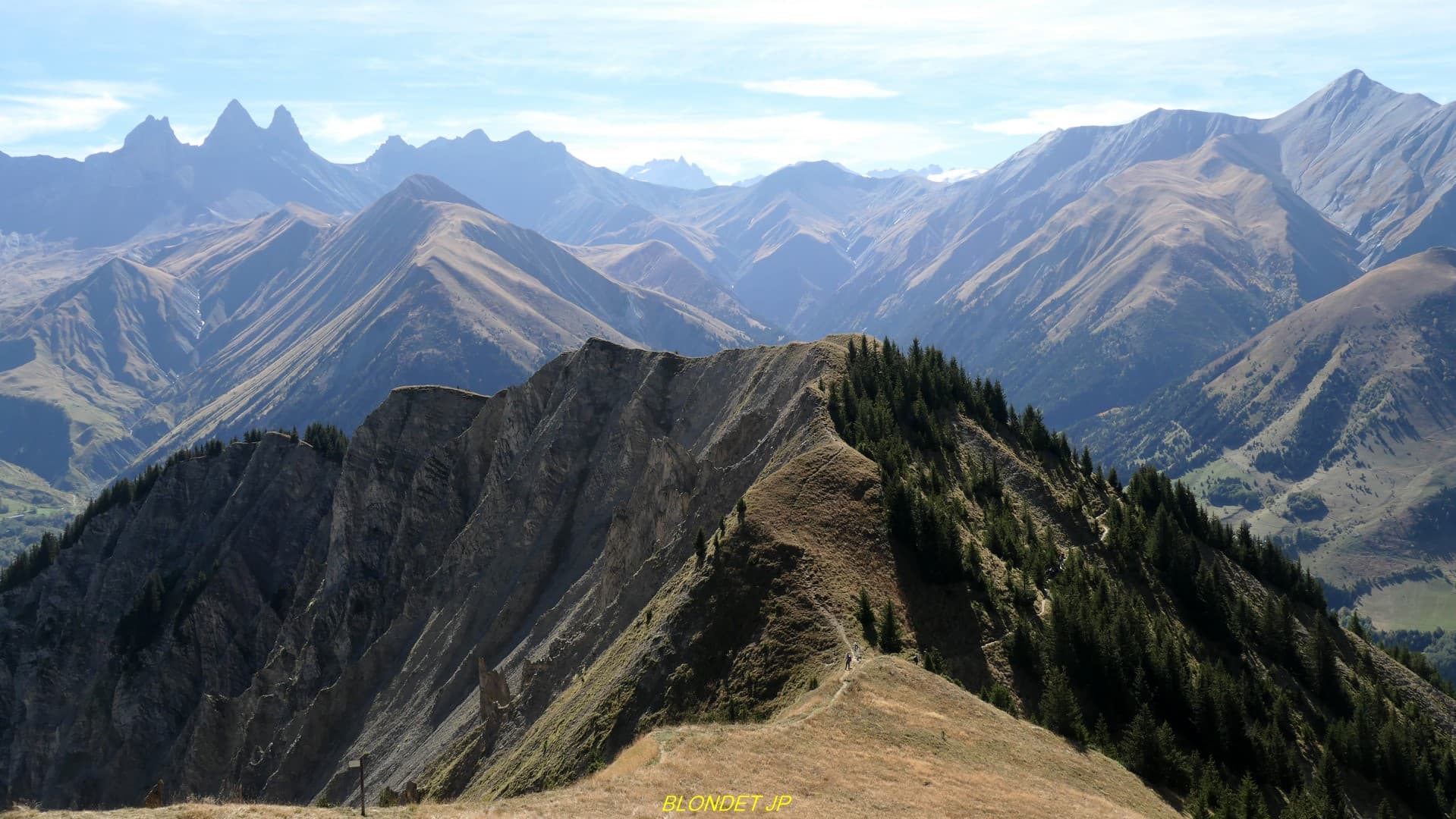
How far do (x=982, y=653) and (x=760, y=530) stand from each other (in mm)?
17868

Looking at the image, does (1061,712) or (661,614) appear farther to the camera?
(661,614)

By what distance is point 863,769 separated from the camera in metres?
46.7

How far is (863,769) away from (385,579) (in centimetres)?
10487

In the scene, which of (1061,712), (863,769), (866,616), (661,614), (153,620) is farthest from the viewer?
(153,620)

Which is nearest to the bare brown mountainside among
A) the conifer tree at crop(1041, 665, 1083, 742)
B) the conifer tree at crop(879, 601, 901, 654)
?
the conifer tree at crop(1041, 665, 1083, 742)

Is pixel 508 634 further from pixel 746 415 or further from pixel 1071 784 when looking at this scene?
pixel 1071 784

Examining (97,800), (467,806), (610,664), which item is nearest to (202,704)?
(97,800)

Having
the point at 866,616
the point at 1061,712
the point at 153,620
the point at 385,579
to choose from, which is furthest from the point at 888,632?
the point at 153,620

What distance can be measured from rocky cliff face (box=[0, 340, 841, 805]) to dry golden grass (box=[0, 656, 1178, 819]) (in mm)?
34538

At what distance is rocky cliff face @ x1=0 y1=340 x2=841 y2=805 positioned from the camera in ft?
327

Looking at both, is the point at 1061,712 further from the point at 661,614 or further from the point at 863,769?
the point at 661,614

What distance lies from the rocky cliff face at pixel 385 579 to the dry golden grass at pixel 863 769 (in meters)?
34.5

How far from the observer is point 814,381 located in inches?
4173

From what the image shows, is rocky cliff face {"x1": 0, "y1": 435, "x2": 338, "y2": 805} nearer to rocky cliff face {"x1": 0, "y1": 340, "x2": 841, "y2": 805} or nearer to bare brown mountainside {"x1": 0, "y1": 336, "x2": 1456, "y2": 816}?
rocky cliff face {"x1": 0, "y1": 340, "x2": 841, "y2": 805}
